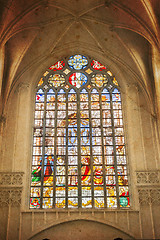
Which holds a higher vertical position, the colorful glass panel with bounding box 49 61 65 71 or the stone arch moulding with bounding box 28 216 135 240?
the colorful glass panel with bounding box 49 61 65 71

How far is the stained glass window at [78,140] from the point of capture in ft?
→ 43.9

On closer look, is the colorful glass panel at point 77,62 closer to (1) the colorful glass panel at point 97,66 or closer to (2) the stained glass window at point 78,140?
(2) the stained glass window at point 78,140

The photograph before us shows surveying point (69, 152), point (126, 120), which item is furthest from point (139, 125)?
point (69, 152)

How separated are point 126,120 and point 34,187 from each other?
196 inches

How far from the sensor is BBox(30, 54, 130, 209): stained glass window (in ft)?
43.9

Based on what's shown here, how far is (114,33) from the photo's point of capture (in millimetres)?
14828

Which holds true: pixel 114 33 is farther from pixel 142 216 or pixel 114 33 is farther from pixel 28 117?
pixel 142 216

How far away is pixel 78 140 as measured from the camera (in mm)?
14383

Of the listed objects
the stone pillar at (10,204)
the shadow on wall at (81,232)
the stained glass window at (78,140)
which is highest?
the stained glass window at (78,140)

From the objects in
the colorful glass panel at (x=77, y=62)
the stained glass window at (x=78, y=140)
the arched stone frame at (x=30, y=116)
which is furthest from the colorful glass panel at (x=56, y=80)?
the colorful glass panel at (x=77, y=62)

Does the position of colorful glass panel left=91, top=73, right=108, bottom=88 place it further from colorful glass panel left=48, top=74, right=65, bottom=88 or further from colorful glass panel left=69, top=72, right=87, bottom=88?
colorful glass panel left=48, top=74, right=65, bottom=88

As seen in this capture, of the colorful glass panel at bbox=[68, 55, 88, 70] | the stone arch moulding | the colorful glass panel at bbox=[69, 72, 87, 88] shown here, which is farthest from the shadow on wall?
the colorful glass panel at bbox=[68, 55, 88, 70]

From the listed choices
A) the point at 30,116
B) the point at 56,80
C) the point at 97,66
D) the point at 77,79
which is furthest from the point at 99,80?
the point at 30,116

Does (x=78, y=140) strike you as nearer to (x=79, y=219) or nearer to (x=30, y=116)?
(x=30, y=116)
